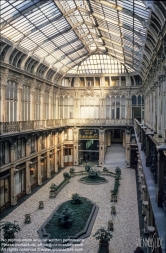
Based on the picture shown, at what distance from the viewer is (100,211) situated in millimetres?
20891

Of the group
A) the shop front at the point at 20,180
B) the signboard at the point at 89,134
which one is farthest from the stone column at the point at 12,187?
the signboard at the point at 89,134

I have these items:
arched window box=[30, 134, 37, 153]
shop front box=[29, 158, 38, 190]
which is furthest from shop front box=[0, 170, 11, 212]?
arched window box=[30, 134, 37, 153]

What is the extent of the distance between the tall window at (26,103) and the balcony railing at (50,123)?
1.14 meters

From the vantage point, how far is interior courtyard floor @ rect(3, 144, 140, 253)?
15820mm

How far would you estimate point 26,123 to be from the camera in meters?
24.9

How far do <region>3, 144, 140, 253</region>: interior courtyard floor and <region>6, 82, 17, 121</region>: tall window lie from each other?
298 inches

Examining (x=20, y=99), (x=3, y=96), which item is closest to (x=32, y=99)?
(x=20, y=99)

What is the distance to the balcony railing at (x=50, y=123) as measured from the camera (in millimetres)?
21519

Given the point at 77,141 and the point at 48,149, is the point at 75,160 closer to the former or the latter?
the point at 77,141

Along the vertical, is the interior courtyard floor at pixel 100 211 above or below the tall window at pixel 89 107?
below

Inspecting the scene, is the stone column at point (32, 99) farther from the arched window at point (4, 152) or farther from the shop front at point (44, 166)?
the arched window at point (4, 152)

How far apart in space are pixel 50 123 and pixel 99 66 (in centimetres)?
1235

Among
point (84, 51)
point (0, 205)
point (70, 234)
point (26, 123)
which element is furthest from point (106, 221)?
point (84, 51)

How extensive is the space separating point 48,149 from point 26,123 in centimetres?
805
